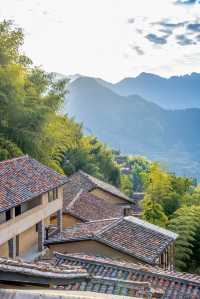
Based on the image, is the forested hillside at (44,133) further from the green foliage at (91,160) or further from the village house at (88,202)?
the green foliage at (91,160)

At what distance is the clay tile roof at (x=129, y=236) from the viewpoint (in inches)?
616

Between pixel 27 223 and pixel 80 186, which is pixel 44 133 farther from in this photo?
pixel 27 223

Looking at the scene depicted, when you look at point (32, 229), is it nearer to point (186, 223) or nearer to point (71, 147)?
point (186, 223)

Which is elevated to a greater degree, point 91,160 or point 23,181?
point 23,181

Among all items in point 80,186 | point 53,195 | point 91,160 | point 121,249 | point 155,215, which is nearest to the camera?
point 121,249

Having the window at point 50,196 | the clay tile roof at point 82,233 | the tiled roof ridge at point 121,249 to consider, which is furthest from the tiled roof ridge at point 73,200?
the tiled roof ridge at point 121,249

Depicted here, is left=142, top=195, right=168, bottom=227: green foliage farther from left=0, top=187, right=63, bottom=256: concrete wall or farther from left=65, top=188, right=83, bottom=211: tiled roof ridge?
left=0, top=187, right=63, bottom=256: concrete wall

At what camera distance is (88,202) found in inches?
1072

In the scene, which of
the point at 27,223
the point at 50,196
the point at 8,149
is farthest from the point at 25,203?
the point at 8,149

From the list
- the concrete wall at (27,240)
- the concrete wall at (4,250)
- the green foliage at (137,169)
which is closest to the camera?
the concrete wall at (4,250)

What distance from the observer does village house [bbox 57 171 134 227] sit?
83.6 feet

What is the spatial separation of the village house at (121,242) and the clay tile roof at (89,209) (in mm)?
7010

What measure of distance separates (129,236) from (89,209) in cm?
951

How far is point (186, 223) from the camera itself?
24.0 m
